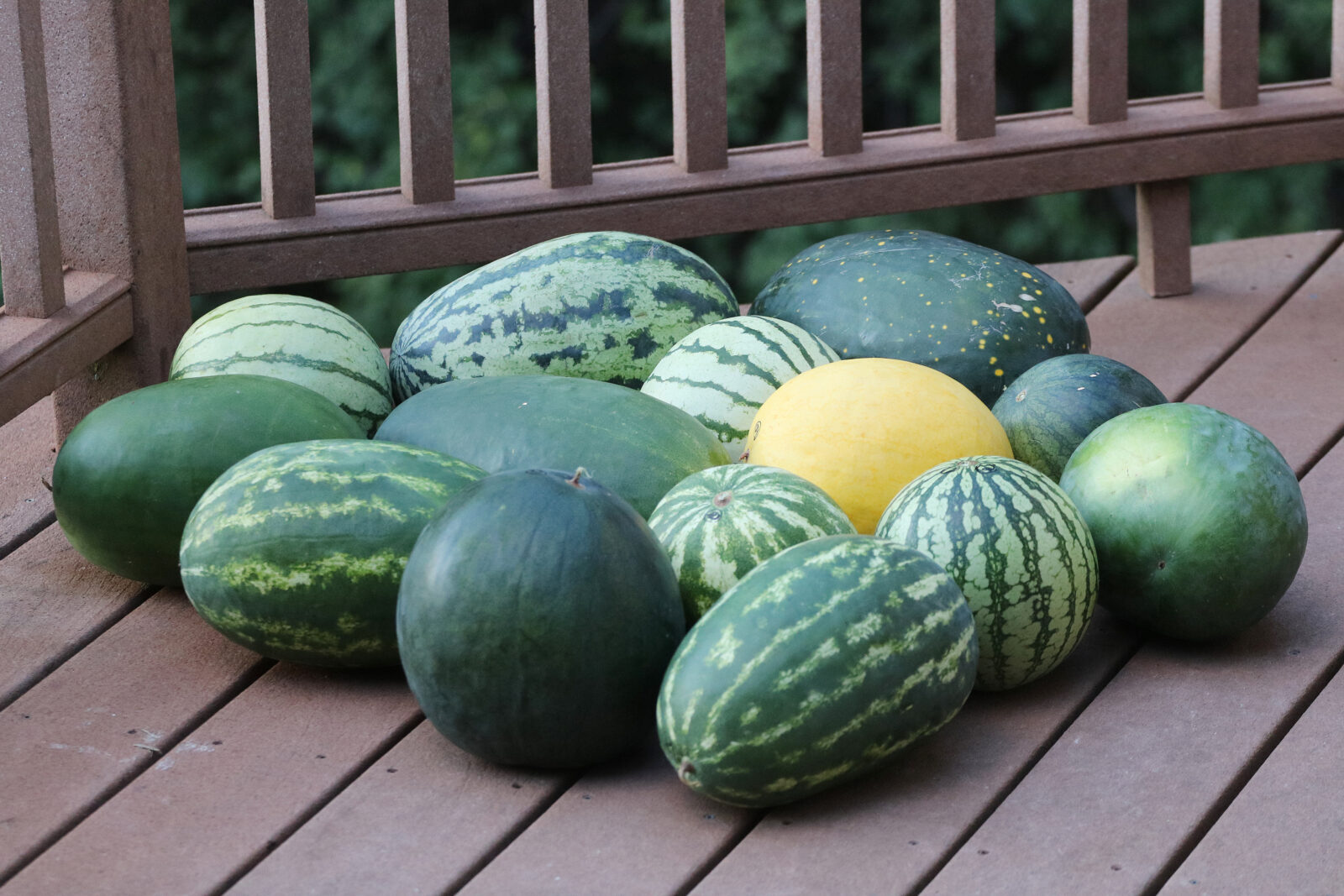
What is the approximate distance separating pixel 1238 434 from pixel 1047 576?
36 centimetres

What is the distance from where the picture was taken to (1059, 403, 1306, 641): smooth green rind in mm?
1959

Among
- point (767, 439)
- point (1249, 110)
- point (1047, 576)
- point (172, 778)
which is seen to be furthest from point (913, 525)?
point (1249, 110)

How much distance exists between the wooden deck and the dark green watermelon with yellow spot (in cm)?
62

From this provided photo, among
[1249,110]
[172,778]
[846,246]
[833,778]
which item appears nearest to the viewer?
[833,778]

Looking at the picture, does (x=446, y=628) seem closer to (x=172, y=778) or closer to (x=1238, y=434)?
(x=172, y=778)

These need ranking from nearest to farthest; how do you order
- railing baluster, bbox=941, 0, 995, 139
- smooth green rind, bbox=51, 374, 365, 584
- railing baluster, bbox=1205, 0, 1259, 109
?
smooth green rind, bbox=51, 374, 365, 584 < railing baluster, bbox=941, 0, 995, 139 < railing baluster, bbox=1205, 0, 1259, 109

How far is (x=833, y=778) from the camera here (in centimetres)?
167

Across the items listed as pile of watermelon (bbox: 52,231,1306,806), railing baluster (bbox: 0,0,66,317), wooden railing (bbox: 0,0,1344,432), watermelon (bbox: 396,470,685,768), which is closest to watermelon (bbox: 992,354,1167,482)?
pile of watermelon (bbox: 52,231,1306,806)

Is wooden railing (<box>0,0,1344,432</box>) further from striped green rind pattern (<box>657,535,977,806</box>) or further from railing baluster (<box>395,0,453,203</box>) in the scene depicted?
striped green rind pattern (<box>657,535,977,806</box>)

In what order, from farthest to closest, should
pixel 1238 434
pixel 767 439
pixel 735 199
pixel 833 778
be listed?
pixel 735 199 → pixel 767 439 → pixel 1238 434 → pixel 833 778

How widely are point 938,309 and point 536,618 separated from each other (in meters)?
1.23

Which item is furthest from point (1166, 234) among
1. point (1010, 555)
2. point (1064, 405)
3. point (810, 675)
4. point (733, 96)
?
point (733, 96)

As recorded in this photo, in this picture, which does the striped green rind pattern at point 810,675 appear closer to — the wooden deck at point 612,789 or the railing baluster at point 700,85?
the wooden deck at point 612,789

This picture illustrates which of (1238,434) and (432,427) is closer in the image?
(1238,434)
